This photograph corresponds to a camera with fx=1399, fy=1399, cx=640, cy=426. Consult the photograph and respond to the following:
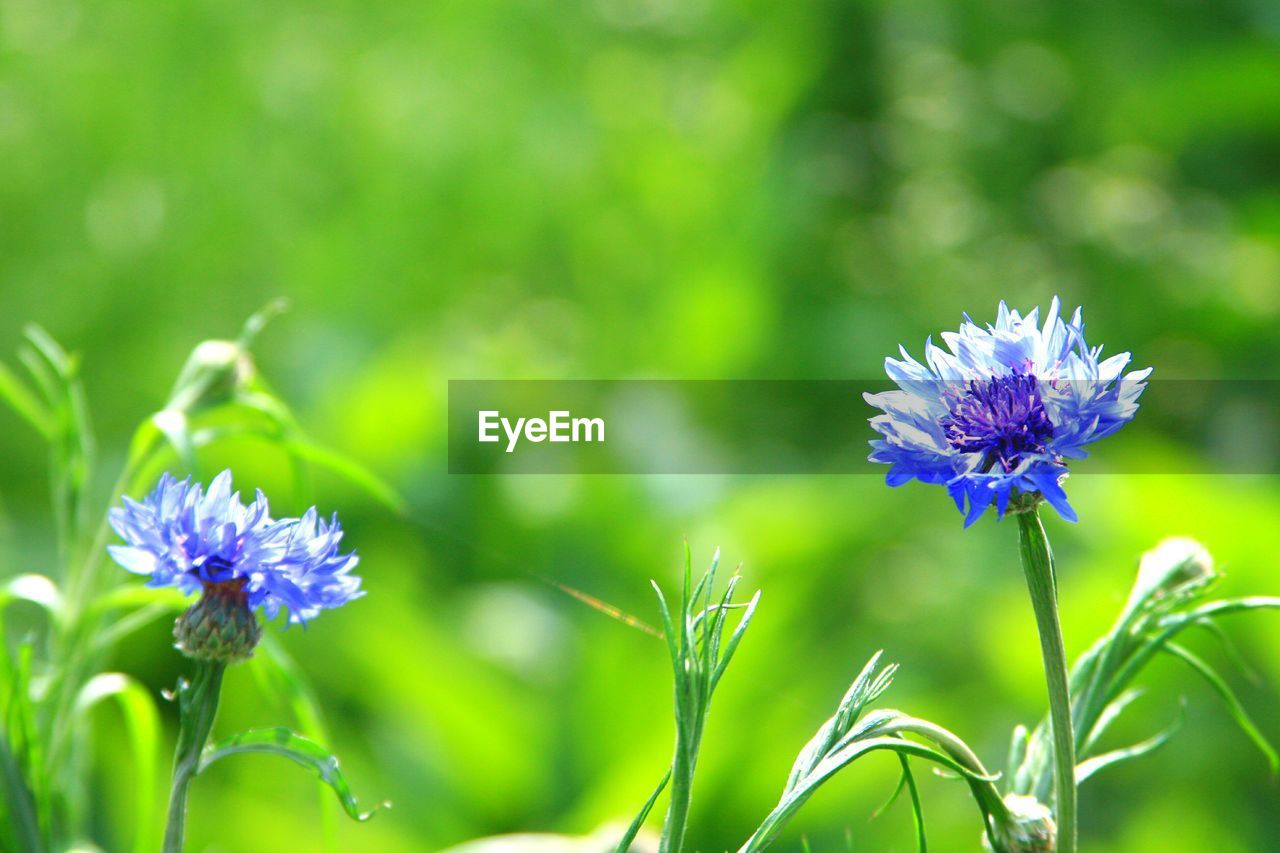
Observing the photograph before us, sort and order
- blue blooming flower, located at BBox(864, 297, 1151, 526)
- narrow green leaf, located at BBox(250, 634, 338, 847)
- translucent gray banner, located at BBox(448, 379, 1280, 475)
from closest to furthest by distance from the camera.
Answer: blue blooming flower, located at BBox(864, 297, 1151, 526) < narrow green leaf, located at BBox(250, 634, 338, 847) < translucent gray banner, located at BBox(448, 379, 1280, 475)

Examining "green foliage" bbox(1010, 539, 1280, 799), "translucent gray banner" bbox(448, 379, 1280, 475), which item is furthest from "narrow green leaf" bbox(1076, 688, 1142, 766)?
"translucent gray banner" bbox(448, 379, 1280, 475)

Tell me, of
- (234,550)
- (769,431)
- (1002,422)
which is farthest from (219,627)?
(769,431)

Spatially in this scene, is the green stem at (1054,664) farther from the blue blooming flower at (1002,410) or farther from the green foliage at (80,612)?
the green foliage at (80,612)

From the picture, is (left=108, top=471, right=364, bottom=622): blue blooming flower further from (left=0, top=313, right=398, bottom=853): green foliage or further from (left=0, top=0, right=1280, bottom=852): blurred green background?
(left=0, top=0, right=1280, bottom=852): blurred green background

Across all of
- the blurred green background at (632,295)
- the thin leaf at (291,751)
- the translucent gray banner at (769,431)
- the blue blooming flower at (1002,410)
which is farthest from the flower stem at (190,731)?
the translucent gray banner at (769,431)

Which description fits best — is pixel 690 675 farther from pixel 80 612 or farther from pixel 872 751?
pixel 80 612

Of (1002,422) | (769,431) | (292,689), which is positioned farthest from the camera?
(769,431)
